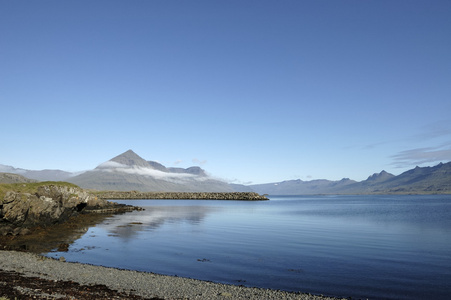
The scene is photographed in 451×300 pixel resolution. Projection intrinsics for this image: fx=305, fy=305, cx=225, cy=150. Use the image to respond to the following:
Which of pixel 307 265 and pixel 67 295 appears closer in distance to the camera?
pixel 67 295

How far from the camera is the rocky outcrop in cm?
4112

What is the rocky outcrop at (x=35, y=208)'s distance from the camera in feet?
135

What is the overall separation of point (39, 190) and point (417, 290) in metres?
60.4

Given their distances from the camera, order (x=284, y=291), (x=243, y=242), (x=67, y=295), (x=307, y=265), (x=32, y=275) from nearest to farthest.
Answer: (x=67, y=295), (x=284, y=291), (x=32, y=275), (x=307, y=265), (x=243, y=242)

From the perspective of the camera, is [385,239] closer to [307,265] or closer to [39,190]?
[307,265]

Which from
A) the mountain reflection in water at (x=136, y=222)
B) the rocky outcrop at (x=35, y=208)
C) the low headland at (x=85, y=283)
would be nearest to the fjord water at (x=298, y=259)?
the mountain reflection in water at (x=136, y=222)

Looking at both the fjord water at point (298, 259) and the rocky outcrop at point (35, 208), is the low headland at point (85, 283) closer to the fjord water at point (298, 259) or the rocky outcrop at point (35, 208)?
the fjord water at point (298, 259)

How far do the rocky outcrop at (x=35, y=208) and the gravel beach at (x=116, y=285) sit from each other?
19.8 metres

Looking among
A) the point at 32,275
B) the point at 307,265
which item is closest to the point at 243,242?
the point at 307,265

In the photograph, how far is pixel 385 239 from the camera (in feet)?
138

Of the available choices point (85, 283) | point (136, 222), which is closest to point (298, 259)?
point (85, 283)

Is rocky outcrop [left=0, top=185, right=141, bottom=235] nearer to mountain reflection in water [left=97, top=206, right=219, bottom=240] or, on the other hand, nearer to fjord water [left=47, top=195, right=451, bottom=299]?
mountain reflection in water [left=97, top=206, right=219, bottom=240]

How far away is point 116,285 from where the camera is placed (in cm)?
1950

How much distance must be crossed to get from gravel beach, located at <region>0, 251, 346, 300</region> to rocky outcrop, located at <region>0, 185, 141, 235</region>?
19820mm
